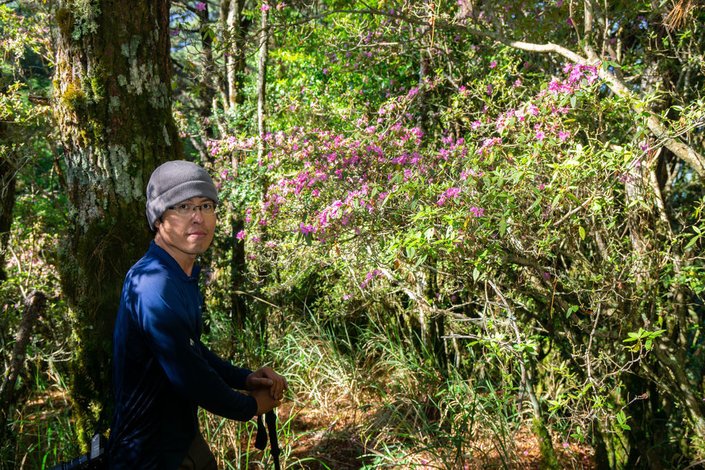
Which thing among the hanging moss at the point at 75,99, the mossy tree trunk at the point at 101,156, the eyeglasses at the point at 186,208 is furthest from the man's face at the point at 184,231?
the hanging moss at the point at 75,99

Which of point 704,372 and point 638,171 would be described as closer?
point 638,171

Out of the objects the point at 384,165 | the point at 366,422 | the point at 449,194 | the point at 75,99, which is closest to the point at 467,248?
the point at 449,194

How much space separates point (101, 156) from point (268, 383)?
165cm

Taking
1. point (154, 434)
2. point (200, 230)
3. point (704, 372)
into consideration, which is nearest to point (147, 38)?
point (200, 230)

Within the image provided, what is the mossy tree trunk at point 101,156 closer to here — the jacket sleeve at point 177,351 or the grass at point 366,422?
the grass at point 366,422

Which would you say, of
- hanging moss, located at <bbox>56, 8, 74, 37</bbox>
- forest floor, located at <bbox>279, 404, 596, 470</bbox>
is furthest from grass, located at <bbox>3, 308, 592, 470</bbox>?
hanging moss, located at <bbox>56, 8, 74, 37</bbox>

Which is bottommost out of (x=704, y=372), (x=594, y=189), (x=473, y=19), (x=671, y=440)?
(x=671, y=440)

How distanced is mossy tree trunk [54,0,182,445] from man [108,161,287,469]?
3.61 ft

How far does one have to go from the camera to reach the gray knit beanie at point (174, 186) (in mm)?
2152

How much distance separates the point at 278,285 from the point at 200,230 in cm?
473

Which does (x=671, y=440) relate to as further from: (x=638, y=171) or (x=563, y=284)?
(x=638, y=171)

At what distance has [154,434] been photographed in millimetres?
2057

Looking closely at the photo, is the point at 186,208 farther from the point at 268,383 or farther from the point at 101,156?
the point at 101,156

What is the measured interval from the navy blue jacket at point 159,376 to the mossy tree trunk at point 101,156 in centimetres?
120
